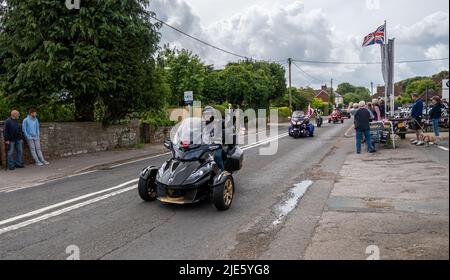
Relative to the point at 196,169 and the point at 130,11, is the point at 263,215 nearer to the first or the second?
the point at 196,169

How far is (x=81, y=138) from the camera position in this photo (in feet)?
53.6

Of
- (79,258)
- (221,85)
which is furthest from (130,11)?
(221,85)

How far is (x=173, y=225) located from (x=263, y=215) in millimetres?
1473

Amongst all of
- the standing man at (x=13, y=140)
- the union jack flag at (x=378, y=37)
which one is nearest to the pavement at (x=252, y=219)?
the standing man at (x=13, y=140)

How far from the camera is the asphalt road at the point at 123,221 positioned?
5.02m

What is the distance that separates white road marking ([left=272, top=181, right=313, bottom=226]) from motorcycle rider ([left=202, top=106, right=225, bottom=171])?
1.54m

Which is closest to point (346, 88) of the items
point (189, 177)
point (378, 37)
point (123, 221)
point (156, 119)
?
point (378, 37)

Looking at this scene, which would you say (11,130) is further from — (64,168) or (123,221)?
(123,221)

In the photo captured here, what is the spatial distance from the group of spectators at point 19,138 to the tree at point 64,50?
225 cm

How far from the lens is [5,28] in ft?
50.9

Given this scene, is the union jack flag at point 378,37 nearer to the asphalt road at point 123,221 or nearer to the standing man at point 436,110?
the standing man at point 436,110

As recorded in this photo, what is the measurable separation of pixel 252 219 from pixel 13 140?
9206mm

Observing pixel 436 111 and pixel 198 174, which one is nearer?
pixel 198 174

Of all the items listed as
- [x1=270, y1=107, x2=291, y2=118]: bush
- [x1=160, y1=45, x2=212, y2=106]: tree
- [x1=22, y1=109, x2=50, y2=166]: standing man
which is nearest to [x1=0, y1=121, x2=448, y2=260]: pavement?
[x1=22, y1=109, x2=50, y2=166]: standing man
